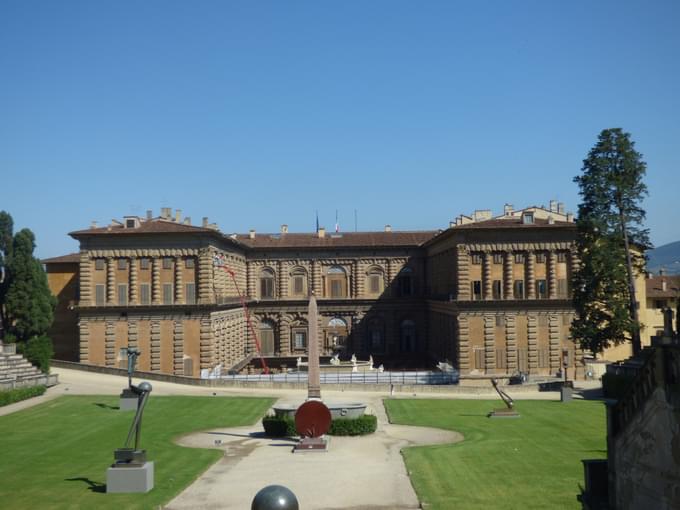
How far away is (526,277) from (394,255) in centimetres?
2079

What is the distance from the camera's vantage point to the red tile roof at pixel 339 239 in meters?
81.1

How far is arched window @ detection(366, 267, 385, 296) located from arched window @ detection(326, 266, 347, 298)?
254cm

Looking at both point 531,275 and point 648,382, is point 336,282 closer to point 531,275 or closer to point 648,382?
point 531,275

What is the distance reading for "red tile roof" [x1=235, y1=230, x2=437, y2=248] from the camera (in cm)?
8112

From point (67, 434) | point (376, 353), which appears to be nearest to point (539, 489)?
point (67, 434)

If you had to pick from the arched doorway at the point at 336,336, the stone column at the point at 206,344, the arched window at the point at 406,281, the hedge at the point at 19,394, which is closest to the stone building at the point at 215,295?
the stone column at the point at 206,344

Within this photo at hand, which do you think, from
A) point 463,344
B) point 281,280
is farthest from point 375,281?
point 463,344

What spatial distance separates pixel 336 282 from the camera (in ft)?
267

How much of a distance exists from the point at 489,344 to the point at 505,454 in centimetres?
3185

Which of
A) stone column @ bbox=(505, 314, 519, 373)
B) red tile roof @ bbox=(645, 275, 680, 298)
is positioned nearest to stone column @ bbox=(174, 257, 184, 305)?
stone column @ bbox=(505, 314, 519, 373)

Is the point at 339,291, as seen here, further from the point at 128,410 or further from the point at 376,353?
the point at 128,410

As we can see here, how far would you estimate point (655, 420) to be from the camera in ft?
57.2

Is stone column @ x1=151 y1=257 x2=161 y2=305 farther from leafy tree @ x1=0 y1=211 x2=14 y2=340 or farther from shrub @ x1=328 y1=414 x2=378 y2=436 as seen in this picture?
shrub @ x1=328 y1=414 x2=378 y2=436

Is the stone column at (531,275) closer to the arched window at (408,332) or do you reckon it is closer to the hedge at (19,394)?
the arched window at (408,332)
